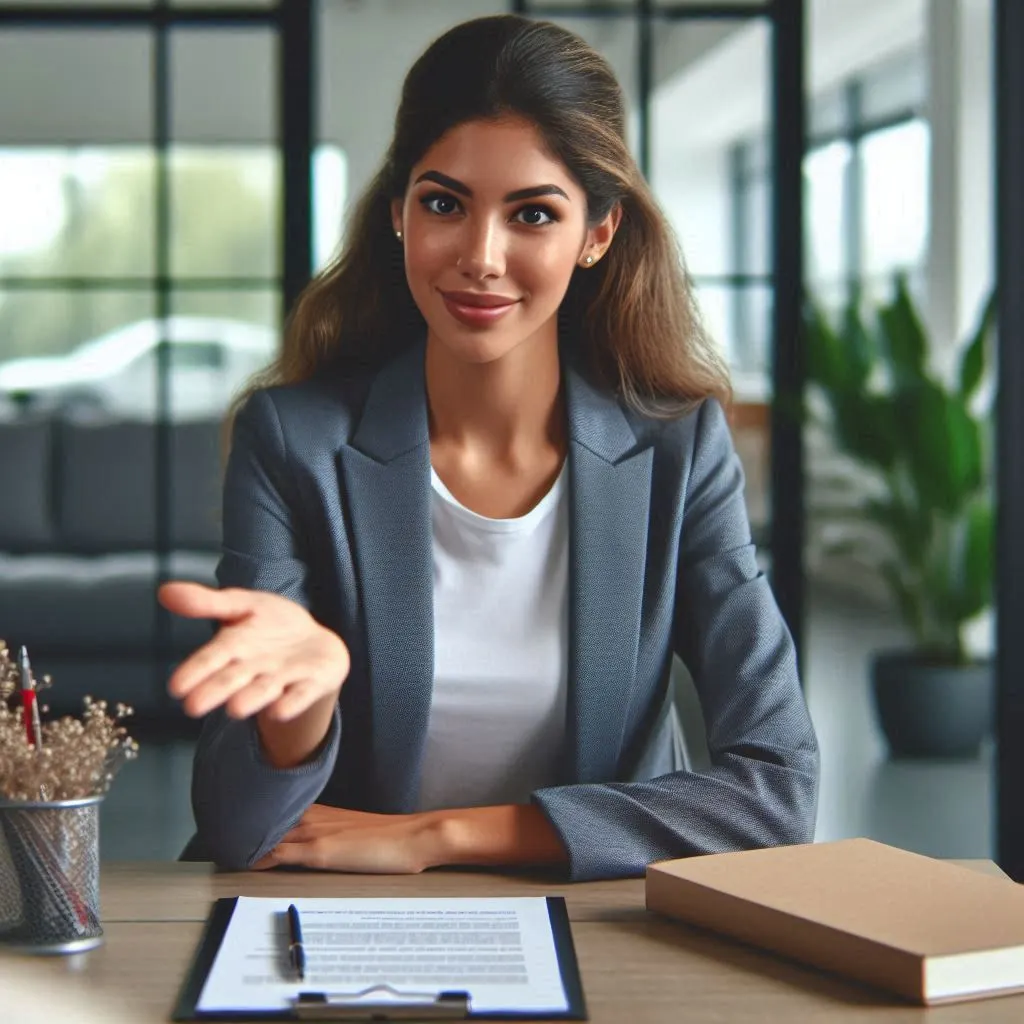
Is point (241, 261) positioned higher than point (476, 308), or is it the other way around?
point (241, 261)

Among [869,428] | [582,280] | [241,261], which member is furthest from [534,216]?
[869,428]

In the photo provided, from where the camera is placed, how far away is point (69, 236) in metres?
5.04

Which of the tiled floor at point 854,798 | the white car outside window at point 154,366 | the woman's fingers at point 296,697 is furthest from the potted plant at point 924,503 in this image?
the woman's fingers at point 296,697

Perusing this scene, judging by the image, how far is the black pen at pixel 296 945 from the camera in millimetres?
1035

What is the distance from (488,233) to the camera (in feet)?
5.29

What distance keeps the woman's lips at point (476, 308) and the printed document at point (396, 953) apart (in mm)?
651

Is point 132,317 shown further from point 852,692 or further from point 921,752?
point 852,692

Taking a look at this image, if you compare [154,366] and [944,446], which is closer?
[154,366]

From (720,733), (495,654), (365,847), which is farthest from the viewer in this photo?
(495,654)

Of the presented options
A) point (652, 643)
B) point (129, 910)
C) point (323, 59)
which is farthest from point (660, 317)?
point (323, 59)

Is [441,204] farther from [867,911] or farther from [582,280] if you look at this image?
[867,911]

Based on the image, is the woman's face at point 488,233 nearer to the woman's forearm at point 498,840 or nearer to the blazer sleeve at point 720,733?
the blazer sleeve at point 720,733

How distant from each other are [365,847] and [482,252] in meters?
0.62

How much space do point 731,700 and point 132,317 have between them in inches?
145
